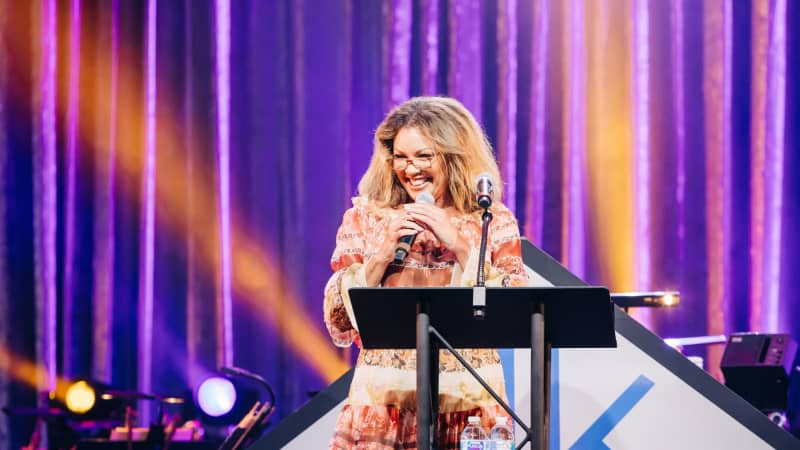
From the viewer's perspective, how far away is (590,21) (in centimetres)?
610

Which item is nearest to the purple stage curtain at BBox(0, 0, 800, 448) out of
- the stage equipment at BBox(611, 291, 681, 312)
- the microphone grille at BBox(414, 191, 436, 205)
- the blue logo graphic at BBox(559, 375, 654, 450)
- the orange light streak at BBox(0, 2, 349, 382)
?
the orange light streak at BBox(0, 2, 349, 382)

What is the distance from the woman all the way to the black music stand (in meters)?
0.13

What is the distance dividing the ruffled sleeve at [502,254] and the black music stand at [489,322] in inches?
7.3

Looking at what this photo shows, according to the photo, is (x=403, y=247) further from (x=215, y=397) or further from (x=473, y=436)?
(x=215, y=397)

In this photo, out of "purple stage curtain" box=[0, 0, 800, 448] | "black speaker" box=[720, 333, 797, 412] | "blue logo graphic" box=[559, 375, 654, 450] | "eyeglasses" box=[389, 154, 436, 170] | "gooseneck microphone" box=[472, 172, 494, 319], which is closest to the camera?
"gooseneck microphone" box=[472, 172, 494, 319]

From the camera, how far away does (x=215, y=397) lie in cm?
489

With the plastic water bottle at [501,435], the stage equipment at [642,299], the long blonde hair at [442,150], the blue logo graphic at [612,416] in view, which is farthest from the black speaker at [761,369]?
the plastic water bottle at [501,435]

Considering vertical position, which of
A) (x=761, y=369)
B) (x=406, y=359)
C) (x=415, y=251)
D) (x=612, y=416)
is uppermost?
(x=415, y=251)

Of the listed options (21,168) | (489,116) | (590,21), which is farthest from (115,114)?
(590,21)

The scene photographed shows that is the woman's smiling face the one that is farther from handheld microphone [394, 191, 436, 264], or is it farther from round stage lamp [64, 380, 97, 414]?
round stage lamp [64, 380, 97, 414]

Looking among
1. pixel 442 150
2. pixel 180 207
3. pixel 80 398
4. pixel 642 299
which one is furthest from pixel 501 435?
pixel 180 207

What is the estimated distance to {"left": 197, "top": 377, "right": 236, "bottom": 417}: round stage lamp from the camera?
193 inches

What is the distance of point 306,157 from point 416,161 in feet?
13.4

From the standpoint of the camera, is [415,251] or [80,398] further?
[80,398]
